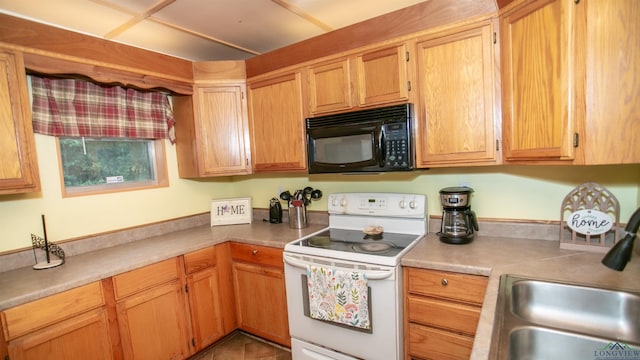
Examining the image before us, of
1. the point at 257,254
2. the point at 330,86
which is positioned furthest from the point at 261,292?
the point at 330,86

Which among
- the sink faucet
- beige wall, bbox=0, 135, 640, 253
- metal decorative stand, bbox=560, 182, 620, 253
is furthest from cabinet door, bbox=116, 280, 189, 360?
metal decorative stand, bbox=560, 182, 620, 253

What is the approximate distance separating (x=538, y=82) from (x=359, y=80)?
94cm

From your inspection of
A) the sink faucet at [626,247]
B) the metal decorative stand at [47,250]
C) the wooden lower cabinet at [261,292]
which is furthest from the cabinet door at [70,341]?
the sink faucet at [626,247]

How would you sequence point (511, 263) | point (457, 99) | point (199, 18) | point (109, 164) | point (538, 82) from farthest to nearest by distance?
point (109, 164)
point (199, 18)
point (457, 99)
point (511, 263)
point (538, 82)

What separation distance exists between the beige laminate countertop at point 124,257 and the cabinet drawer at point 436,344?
97 cm

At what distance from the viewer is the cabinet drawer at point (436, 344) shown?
150 centimetres

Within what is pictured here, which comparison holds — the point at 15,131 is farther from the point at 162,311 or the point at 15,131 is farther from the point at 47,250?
the point at 162,311

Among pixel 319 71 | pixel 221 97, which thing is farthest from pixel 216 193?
pixel 319 71

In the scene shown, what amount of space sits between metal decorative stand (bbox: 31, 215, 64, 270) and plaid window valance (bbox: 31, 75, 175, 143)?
648 mm

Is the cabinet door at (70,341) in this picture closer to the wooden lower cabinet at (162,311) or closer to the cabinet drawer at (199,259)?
the wooden lower cabinet at (162,311)

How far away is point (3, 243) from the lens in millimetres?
1771

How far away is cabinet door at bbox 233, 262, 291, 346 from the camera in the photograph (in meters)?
2.14

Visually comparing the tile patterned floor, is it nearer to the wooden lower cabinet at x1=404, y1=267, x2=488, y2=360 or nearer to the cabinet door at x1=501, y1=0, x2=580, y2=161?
the wooden lower cabinet at x1=404, y1=267, x2=488, y2=360

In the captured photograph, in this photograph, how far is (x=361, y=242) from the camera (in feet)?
6.44
